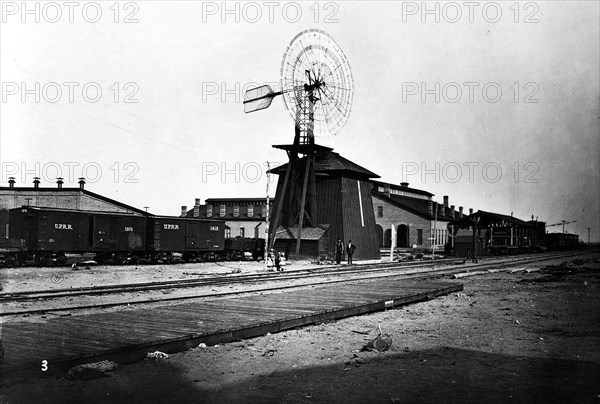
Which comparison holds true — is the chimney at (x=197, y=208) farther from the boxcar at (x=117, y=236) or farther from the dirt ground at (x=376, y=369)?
the dirt ground at (x=376, y=369)

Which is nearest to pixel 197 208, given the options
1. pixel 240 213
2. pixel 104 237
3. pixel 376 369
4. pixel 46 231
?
pixel 240 213

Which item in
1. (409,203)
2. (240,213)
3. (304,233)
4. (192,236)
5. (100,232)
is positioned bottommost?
(192,236)

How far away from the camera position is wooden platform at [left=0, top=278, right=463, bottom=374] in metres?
6.00

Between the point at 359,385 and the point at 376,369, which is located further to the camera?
the point at 376,369

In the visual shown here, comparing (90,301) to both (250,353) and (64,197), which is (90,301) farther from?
(64,197)

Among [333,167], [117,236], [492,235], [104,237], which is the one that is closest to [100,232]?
[104,237]

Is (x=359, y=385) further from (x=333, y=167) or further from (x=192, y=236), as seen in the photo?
(x=333, y=167)

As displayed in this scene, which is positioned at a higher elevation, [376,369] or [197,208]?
[197,208]

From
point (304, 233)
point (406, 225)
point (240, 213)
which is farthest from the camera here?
point (240, 213)

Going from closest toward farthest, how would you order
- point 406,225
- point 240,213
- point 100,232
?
point 100,232
point 406,225
point 240,213

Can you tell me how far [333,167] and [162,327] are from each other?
31.3 meters

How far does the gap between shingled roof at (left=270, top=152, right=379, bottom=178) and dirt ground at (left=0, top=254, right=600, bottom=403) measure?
27460 millimetres

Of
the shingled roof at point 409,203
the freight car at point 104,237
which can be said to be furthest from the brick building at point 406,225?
the freight car at point 104,237

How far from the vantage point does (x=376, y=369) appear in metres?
6.61
